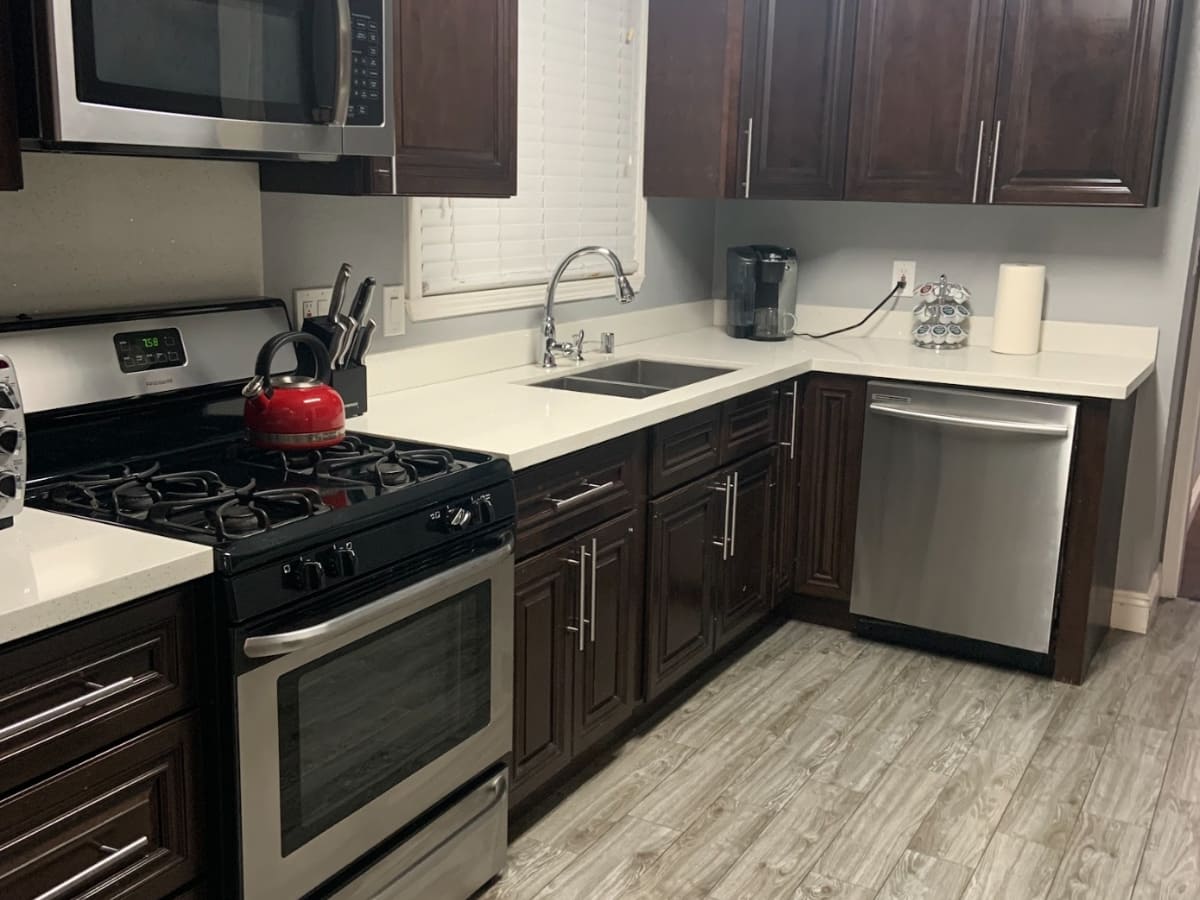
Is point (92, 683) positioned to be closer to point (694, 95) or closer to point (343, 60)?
point (343, 60)

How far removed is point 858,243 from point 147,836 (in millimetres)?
3042

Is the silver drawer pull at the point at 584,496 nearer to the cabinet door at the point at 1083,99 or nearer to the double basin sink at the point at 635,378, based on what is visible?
the double basin sink at the point at 635,378

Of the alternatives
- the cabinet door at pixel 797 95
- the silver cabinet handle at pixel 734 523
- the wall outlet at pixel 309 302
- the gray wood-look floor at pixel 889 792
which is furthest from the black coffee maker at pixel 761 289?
the wall outlet at pixel 309 302

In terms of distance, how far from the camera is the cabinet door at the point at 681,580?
2770mm

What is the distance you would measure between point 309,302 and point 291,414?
524mm

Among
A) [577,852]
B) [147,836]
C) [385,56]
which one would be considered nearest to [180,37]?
[385,56]

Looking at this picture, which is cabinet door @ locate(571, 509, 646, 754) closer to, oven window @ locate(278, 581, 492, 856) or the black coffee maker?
oven window @ locate(278, 581, 492, 856)

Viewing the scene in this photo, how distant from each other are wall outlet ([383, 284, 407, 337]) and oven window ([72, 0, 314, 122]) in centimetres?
78

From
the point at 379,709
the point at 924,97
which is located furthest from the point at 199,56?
the point at 924,97

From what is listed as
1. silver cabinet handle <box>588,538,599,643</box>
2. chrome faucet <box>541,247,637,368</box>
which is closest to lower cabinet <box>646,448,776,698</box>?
silver cabinet handle <box>588,538,599,643</box>

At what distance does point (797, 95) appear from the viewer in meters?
3.49

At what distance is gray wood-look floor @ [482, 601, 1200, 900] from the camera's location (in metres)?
2.31

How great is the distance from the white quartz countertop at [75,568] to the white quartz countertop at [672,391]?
28.8 inches

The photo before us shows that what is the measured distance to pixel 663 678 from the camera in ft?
9.40
